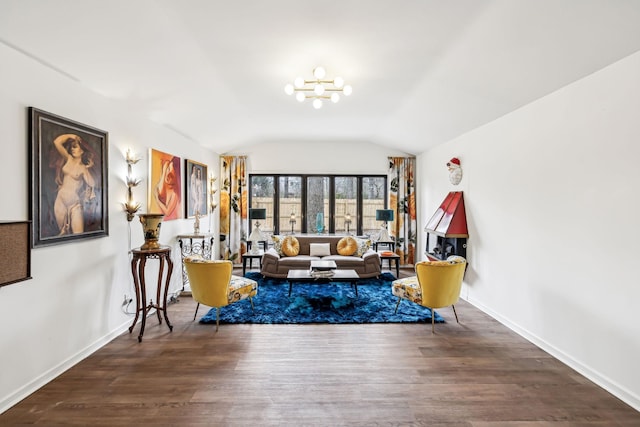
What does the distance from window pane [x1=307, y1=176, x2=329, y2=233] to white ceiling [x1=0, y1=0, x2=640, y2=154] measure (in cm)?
302

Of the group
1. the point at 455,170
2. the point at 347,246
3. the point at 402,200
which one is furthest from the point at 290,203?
the point at 455,170

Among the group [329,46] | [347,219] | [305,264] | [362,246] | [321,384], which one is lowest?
[321,384]

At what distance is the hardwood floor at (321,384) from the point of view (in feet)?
6.89

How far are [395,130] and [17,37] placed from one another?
16.6ft

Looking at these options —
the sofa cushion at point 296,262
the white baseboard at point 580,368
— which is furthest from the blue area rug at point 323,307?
the white baseboard at point 580,368

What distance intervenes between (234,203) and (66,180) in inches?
171

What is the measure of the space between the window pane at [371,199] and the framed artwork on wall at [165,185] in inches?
160

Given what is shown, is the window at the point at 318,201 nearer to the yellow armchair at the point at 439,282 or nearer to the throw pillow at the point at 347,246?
the throw pillow at the point at 347,246

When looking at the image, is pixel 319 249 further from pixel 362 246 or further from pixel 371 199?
pixel 371 199

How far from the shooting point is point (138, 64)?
283cm

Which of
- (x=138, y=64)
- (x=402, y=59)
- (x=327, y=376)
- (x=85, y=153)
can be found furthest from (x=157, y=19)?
(x=327, y=376)

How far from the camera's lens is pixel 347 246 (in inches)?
240

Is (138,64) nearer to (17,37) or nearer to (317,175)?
(17,37)

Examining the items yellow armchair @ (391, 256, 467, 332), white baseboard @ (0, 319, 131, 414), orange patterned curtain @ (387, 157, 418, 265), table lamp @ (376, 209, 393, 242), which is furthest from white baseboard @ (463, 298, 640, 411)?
white baseboard @ (0, 319, 131, 414)
